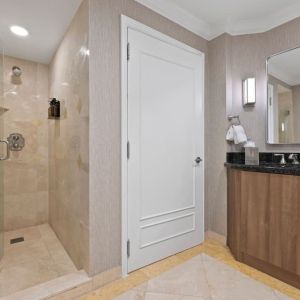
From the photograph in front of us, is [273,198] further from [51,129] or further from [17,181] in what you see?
[17,181]

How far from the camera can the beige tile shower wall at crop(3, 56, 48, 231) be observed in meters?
2.69

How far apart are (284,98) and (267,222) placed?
4.13ft

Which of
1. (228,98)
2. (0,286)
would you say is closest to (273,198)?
(228,98)

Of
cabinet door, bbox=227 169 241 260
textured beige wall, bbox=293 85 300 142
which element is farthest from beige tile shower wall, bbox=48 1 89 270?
textured beige wall, bbox=293 85 300 142

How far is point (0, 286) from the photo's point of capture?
1547 mm

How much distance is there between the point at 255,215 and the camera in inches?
67.7

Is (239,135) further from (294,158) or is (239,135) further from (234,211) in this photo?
(234,211)

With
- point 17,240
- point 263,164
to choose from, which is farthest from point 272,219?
point 17,240

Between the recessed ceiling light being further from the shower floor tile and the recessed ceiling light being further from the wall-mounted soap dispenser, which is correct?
the shower floor tile

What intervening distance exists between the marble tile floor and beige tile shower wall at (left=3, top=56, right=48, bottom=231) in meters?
1.87

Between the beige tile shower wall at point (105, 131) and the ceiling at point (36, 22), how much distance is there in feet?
1.23

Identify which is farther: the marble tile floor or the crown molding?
the crown molding

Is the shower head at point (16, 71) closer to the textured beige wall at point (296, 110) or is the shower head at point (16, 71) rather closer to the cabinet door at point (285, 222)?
the cabinet door at point (285, 222)

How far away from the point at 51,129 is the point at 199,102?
1981mm
